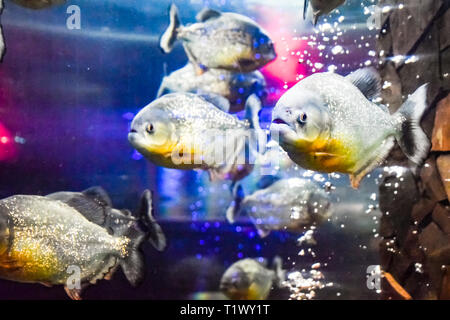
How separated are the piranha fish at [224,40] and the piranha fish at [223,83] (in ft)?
0.27

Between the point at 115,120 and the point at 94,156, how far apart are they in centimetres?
25

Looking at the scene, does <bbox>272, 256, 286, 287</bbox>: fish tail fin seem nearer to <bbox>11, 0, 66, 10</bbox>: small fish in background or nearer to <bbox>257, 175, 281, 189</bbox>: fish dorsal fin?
<bbox>257, 175, 281, 189</bbox>: fish dorsal fin

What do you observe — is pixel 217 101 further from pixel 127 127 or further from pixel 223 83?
pixel 127 127

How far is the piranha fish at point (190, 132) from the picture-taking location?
1704 mm

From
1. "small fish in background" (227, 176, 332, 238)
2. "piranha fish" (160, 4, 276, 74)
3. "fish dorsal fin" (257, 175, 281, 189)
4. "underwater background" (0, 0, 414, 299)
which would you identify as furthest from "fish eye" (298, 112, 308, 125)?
"fish dorsal fin" (257, 175, 281, 189)

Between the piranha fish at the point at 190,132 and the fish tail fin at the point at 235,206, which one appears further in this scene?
the fish tail fin at the point at 235,206

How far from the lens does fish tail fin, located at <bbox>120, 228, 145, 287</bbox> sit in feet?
6.23

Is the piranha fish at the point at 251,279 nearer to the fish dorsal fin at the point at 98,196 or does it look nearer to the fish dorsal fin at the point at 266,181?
the fish dorsal fin at the point at 266,181

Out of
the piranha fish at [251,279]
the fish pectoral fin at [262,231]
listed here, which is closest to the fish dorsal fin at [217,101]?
the fish pectoral fin at [262,231]

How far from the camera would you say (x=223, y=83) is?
96.7 inches

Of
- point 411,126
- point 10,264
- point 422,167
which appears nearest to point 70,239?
point 10,264

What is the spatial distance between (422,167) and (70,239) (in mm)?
1739

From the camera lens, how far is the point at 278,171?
258 centimetres
